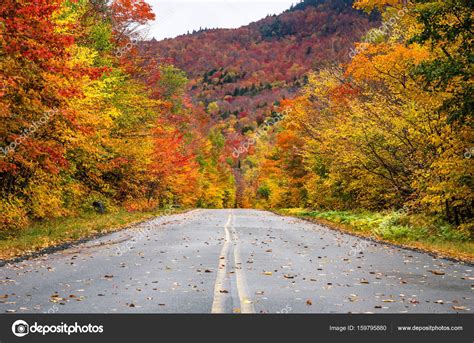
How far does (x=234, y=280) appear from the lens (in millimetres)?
11086

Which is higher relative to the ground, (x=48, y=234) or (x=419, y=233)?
(x=48, y=234)

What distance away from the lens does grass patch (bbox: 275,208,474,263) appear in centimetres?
1706

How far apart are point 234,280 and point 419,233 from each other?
12288mm

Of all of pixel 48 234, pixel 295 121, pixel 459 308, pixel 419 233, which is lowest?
pixel 419 233

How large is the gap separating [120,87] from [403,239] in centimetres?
2041

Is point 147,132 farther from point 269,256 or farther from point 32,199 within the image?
point 269,256

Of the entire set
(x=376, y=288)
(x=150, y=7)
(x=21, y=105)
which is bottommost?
(x=376, y=288)

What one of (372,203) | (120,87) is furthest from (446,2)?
(120,87)

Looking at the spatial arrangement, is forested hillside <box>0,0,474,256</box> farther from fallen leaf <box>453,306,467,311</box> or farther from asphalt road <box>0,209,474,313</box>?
fallen leaf <box>453,306,467,311</box>

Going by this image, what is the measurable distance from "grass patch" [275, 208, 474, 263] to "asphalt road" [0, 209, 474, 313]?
3.70ft

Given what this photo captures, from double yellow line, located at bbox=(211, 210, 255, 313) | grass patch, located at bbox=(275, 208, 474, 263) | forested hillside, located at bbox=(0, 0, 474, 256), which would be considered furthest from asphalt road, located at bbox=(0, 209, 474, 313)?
forested hillside, located at bbox=(0, 0, 474, 256)

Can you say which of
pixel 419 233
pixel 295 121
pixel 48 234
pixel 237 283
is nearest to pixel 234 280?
pixel 237 283

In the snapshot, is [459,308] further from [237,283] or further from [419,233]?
[419,233]
